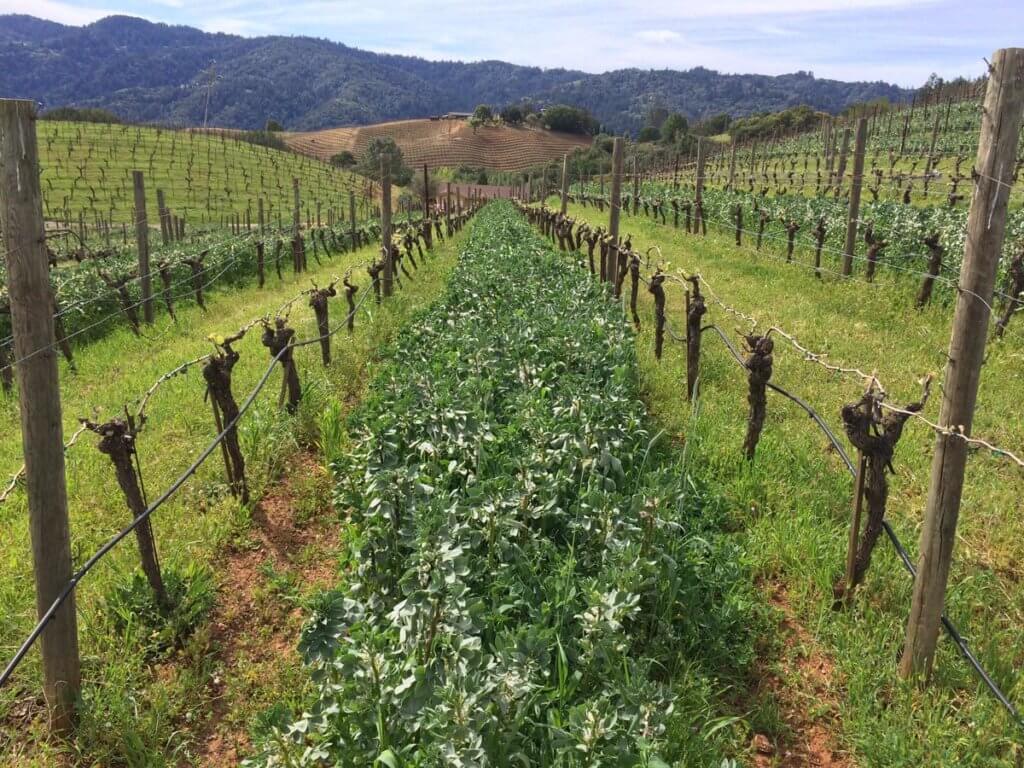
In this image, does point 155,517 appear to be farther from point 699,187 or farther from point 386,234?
point 699,187

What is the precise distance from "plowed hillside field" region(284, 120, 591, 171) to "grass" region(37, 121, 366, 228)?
94.8 feet

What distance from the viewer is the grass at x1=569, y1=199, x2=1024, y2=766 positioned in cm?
326

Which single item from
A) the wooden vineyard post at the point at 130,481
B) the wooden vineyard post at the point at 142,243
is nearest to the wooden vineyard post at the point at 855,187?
the wooden vineyard post at the point at 130,481

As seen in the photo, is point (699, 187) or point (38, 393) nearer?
point (38, 393)

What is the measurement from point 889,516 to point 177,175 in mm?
69308

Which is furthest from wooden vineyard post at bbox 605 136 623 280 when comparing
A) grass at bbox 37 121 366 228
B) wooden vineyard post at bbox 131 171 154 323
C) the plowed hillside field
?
the plowed hillside field

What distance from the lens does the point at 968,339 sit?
10.2 ft

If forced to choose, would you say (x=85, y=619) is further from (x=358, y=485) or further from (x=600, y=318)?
(x=600, y=318)

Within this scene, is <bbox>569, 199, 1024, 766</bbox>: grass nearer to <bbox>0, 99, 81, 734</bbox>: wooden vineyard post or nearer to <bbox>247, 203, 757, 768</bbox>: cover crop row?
<bbox>247, 203, 757, 768</bbox>: cover crop row

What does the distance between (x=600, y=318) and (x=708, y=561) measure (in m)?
4.38

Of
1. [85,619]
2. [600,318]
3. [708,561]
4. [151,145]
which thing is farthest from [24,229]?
[151,145]

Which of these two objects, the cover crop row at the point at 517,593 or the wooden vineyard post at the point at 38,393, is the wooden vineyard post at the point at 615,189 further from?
the wooden vineyard post at the point at 38,393

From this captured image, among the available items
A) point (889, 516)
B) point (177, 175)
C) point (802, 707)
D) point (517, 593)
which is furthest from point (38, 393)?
point (177, 175)

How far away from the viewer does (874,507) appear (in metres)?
3.82
